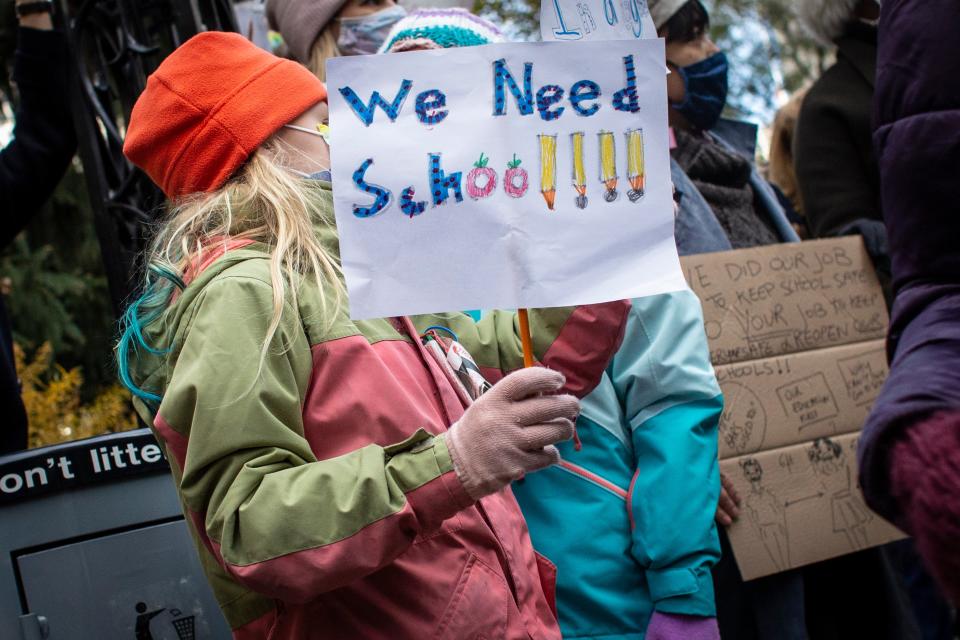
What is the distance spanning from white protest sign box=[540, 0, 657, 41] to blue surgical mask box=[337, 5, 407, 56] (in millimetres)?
1872

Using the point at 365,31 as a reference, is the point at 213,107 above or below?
above

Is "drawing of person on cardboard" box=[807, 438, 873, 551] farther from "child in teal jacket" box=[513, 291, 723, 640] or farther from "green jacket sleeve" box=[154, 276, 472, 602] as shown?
"green jacket sleeve" box=[154, 276, 472, 602]

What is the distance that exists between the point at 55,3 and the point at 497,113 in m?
2.41

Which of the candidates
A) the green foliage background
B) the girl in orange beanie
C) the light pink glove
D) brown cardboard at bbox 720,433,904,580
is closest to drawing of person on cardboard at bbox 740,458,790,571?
brown cardboard at bbox 720,433,904,580

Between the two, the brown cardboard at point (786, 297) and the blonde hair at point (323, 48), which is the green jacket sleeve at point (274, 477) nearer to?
the brown cardboard at point (786, 297)

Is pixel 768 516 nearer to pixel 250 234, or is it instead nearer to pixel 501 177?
pixel 501 177

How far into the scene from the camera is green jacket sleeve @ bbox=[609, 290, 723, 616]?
225 centimetres

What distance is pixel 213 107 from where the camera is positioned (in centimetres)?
194

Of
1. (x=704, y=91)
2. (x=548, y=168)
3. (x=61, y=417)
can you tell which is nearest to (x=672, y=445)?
(x=548, y=168)

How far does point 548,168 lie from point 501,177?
8 centimetres

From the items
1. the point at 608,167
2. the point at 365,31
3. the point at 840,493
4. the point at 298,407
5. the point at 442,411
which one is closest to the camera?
the point at 298,407

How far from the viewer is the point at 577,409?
1.62m

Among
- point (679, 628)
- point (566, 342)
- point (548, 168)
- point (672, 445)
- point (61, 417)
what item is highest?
point (548, 168)

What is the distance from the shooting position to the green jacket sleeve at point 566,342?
208 centimetres
